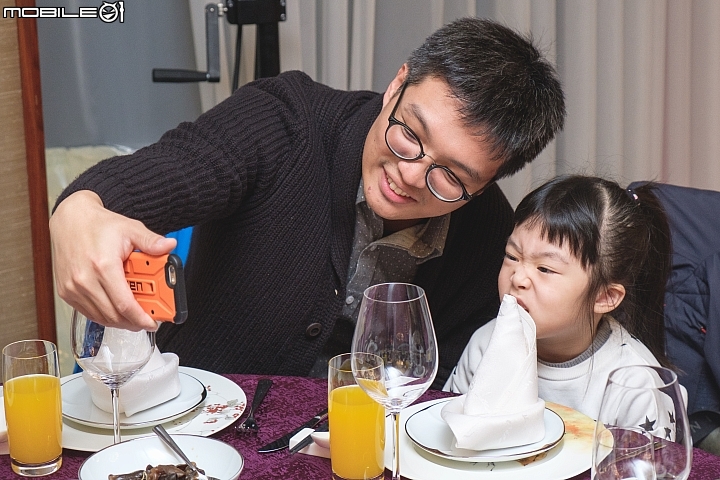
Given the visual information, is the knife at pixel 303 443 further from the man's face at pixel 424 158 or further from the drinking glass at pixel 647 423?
the man's face at pixel 424 158

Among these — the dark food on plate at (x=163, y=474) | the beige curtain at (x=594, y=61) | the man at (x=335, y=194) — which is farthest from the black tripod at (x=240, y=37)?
the dark food on plate at (x=163, y=474)

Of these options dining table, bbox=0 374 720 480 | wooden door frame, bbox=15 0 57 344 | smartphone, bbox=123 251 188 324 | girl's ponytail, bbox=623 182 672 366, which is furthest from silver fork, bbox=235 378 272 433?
wooden door frame, bbox=15 0 57 344

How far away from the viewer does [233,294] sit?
154 cm

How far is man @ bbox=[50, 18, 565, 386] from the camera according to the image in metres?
1.37

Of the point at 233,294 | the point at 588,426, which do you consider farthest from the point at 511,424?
the point at 233,294

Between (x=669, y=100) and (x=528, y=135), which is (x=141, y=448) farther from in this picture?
(x=669, y=100)

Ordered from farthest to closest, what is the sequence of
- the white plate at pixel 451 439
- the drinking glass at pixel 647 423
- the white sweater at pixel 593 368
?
the white sweater at pixel 593 368
the white plate at pixel 451 439
the drinking glass at pixel 647 423

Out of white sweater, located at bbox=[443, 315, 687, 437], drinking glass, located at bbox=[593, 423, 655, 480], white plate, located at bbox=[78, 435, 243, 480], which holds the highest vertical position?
drinking glass, located at bbox=[593, 423, 655, 480]

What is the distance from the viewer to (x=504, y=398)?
1099 millimetres

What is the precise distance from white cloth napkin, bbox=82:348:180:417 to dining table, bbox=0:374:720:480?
89mm

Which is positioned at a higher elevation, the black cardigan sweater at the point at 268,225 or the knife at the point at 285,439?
the black cardigan sweater at the point at 268,225

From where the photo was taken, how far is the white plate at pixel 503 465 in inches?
39.4

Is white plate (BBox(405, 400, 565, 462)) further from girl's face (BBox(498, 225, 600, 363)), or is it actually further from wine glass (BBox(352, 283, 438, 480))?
girl's face (BBox(498, 225, 600, 363))

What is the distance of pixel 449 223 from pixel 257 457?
0.76 meters
